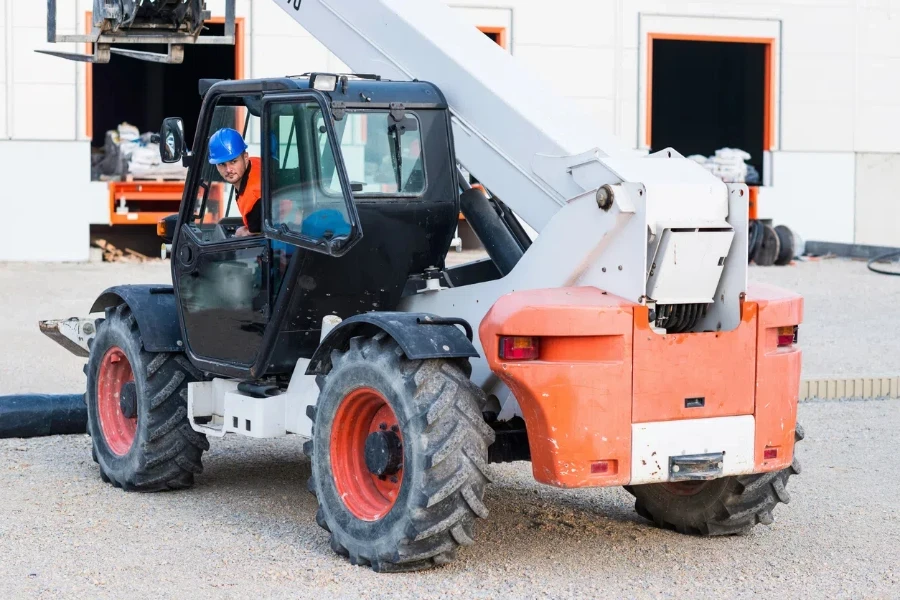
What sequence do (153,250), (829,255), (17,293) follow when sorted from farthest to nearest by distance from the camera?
(829,255), (153,250), (17,293)

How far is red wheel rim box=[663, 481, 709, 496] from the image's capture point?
6480mm

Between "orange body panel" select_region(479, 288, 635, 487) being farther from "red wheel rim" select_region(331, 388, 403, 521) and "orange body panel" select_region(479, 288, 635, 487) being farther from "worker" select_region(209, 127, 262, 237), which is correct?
"worker" select_region(209, 127, 262, 237)

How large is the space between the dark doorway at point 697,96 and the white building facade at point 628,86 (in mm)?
6530

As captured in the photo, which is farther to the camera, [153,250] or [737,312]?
[153,250]

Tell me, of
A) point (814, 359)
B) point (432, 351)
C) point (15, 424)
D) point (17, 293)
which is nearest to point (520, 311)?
point (432, 351)

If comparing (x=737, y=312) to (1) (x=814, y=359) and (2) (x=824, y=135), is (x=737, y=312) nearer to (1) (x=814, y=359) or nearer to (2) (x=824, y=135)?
(1) (x=814, y=359)

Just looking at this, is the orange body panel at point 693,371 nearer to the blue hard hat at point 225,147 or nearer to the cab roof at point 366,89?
the cab roof at point 366,89

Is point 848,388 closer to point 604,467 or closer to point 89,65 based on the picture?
point 604,467

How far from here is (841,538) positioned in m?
6.50

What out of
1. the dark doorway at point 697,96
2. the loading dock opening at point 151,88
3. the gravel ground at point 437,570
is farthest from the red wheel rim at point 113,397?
the dark doorway at point 697,96

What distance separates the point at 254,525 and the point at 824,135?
19092mm

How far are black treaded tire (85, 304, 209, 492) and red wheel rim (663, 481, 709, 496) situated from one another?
2.56 meters

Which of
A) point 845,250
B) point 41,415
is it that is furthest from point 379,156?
point 845,250

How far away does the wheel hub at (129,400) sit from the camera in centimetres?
750
